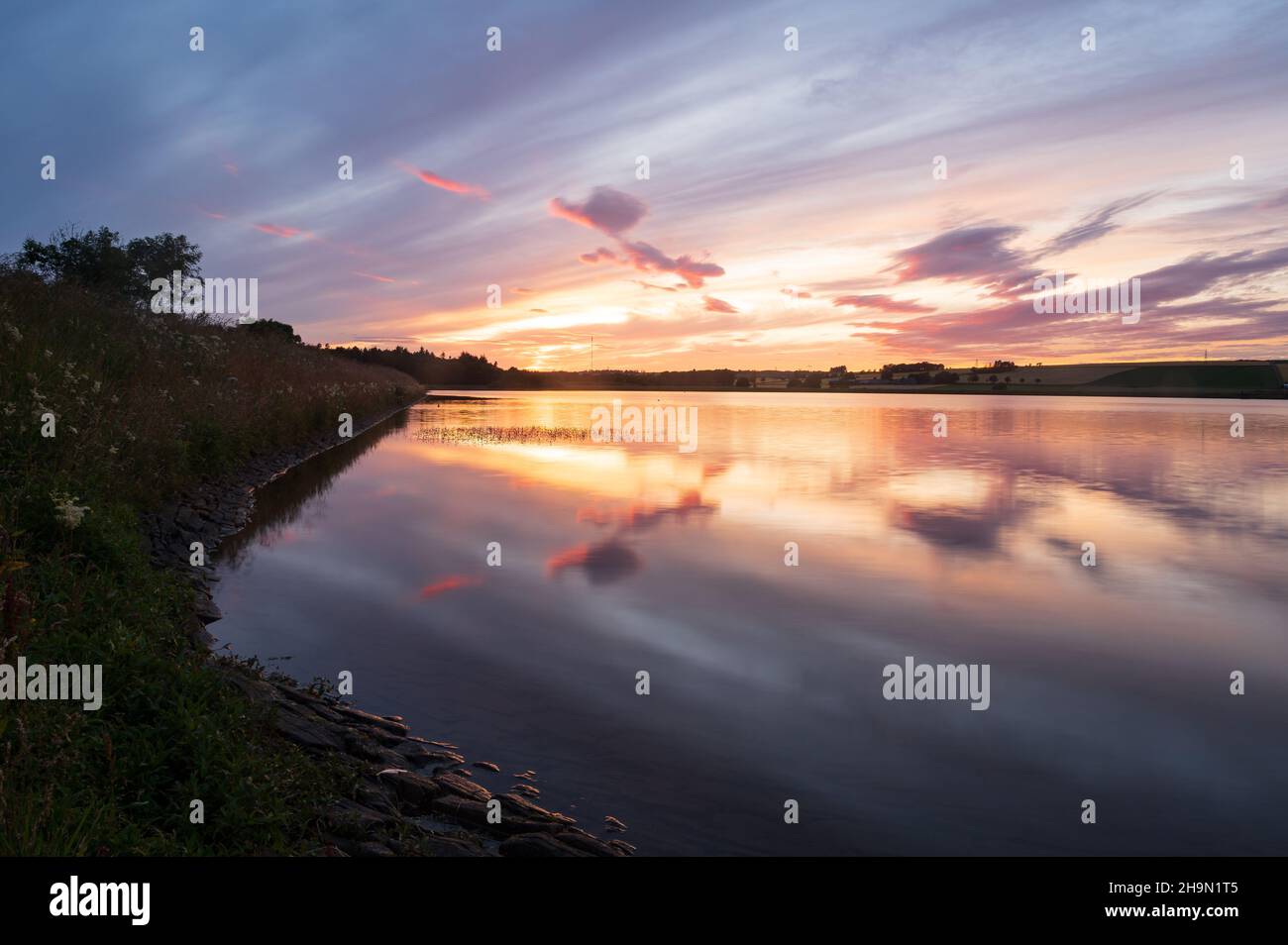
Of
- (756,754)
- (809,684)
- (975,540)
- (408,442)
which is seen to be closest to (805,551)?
(975,540)

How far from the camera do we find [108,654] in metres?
6.52

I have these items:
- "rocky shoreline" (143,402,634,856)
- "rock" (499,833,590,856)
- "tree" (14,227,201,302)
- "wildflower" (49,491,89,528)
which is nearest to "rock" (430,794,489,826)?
"rocky shoreline" (143,402,634,856)

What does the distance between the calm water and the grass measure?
A: 2.08 m

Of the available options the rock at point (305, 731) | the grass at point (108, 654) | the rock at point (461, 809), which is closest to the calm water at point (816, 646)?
the rock at point (461, 809)

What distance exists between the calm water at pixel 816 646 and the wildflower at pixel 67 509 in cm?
273

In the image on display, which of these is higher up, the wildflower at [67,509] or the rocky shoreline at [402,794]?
the wildflower at [67,509]

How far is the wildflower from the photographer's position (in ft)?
28.2

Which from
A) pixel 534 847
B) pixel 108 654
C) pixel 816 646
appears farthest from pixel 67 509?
pixel 816 646

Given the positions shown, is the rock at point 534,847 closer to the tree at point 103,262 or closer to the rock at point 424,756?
the rock at point 424,756

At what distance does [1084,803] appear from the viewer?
6.82 m

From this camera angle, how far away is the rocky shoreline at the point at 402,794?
17.9 ft

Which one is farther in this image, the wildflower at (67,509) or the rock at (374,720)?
the wildflower at (67,509)
